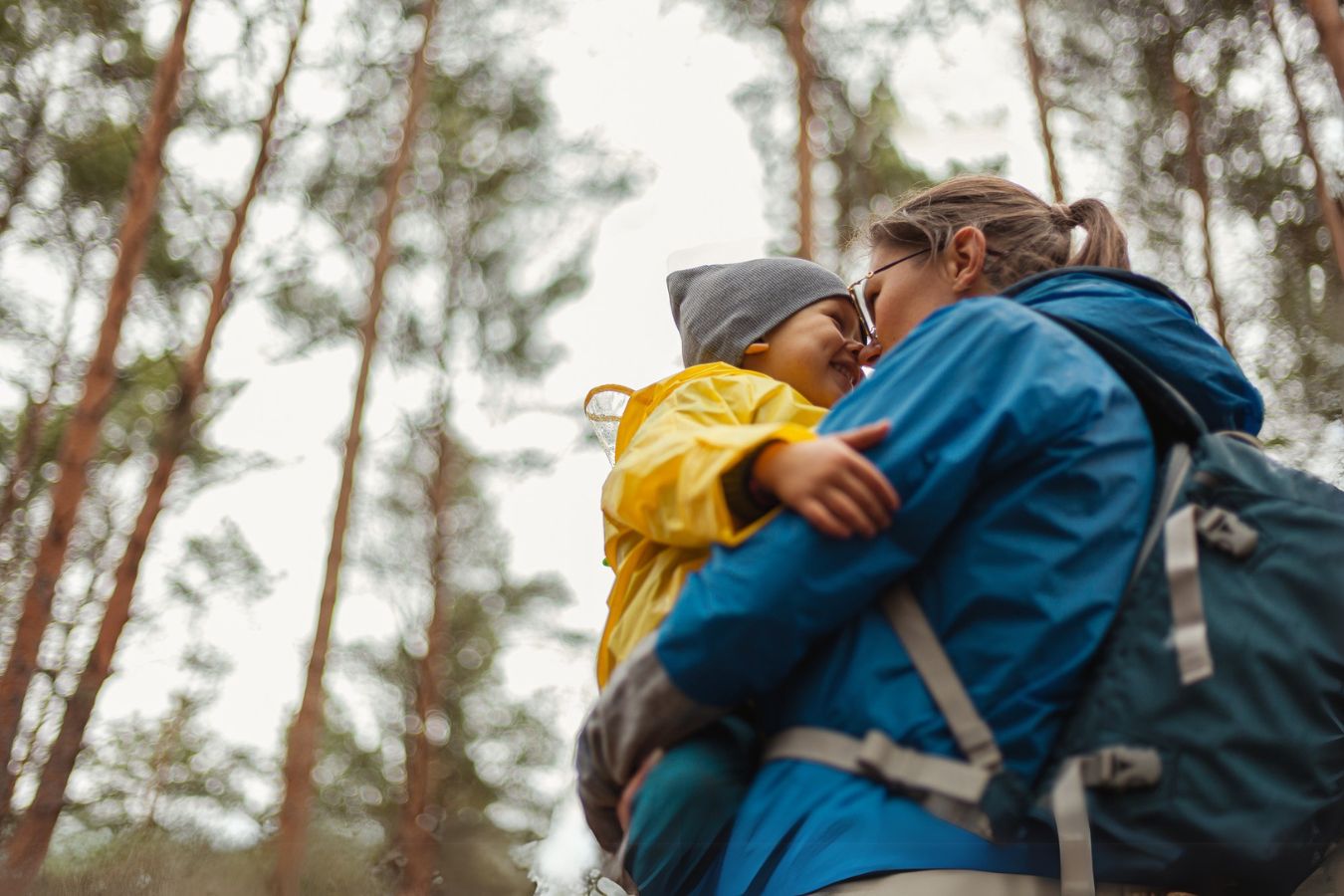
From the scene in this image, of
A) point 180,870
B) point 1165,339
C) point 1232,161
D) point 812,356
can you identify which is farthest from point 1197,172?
point 180,870

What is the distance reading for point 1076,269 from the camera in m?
1.67

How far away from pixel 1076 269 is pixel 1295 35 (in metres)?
7.99

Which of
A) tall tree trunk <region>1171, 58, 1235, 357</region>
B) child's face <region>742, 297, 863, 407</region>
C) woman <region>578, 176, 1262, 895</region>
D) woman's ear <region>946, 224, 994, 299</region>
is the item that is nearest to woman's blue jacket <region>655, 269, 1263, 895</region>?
woman <region>578, 176, 1262, 895</region>

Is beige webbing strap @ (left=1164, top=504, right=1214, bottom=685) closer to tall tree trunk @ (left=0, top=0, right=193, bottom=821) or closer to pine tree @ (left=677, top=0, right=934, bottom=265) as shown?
tall tree trunk @ (left=0, top=0, right=193, bottom=821)

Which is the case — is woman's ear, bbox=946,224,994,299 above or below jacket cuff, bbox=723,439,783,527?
above

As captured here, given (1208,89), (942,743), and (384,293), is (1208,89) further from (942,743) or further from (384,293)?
(942,743)

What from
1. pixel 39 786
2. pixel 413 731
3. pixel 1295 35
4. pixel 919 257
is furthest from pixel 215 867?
pixel 1295 35

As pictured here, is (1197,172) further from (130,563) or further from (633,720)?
(633,720)

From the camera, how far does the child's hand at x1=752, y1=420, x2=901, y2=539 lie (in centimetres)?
126

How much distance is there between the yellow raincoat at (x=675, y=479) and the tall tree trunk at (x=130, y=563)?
6.06 meters

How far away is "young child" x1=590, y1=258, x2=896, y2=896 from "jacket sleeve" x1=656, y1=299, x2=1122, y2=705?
0.03 meters

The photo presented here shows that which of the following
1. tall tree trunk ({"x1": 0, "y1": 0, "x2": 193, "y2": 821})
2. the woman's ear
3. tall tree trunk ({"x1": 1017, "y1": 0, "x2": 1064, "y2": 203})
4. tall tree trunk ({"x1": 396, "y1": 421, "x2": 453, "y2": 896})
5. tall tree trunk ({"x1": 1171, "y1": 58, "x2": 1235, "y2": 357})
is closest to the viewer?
the woman's ear

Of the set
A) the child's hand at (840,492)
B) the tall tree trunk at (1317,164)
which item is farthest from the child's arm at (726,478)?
the tall tree trunk at (1317,164)

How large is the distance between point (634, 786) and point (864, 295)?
1.11 metres
